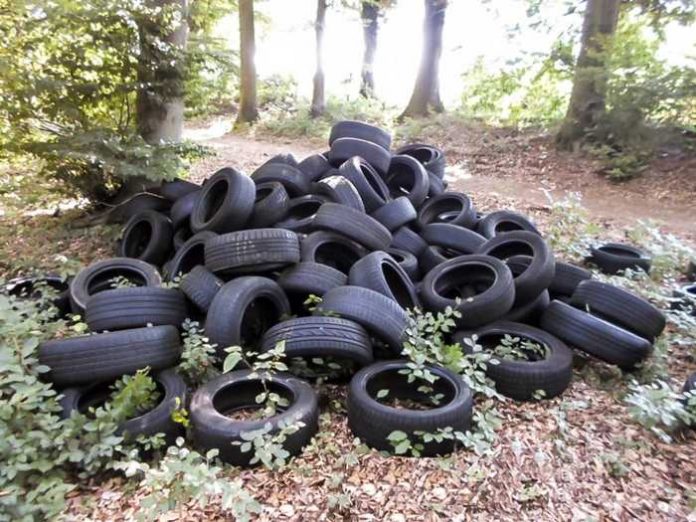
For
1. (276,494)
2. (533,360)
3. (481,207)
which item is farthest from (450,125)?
(276,494)

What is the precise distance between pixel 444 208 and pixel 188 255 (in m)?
4.04

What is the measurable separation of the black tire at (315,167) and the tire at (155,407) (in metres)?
4.20

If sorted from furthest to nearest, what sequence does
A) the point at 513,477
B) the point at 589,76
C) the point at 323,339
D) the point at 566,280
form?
the point at 589,76 < the point at 566,280 < the point at 323,339 < the point at 513,477

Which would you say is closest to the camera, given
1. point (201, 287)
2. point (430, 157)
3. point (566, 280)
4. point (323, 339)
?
point (323, 339)

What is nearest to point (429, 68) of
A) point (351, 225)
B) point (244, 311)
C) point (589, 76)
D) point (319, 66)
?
point (319, 66)

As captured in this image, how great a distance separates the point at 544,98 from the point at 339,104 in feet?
25.6

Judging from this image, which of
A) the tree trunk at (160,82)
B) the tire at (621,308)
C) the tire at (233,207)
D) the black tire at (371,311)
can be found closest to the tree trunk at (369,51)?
the tree trunk at (160,82)

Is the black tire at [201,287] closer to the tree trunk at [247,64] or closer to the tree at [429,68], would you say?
the tree trunk at [247,64]

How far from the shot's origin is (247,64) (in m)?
18.5

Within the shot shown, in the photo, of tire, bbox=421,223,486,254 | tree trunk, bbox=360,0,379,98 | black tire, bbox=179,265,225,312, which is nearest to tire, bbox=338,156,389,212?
tire, bbox=421,223,486,254

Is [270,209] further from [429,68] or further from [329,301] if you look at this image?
[429,68]

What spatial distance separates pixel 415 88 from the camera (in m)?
18.2

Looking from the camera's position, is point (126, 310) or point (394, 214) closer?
point (126, 310)

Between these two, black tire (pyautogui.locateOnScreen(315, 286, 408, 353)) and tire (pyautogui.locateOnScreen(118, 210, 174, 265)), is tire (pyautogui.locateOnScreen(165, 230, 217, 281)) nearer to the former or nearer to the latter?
tire (pyautogui.locateOnScreen(118, 210, 174, 265))
